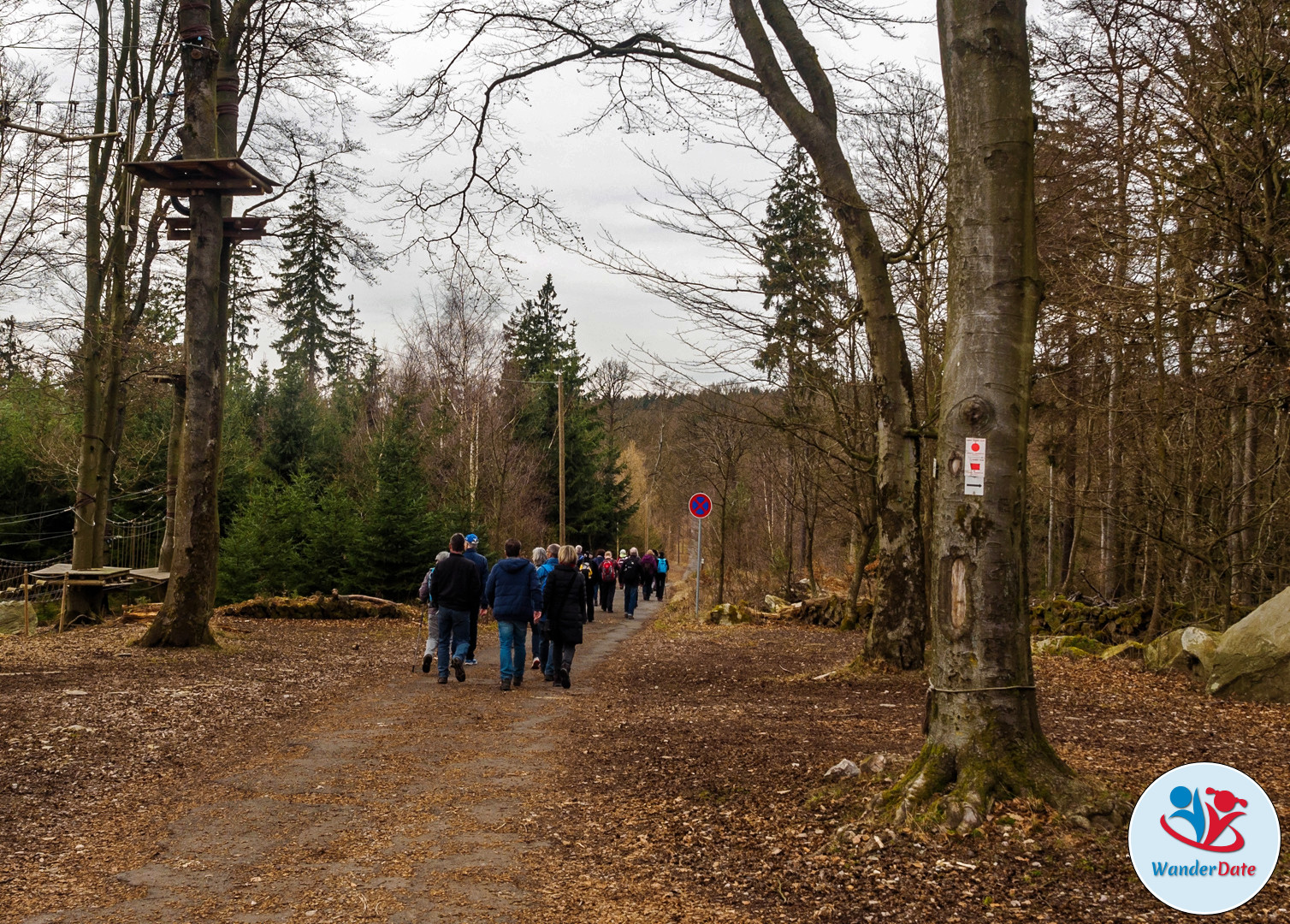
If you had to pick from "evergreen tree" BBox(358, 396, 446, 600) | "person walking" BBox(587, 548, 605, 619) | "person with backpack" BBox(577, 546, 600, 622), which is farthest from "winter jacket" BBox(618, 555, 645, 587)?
"evergreen tree" BBox(358, 396, 446, 600)

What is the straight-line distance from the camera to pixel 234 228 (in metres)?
14.8

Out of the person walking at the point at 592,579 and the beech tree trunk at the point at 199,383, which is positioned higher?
the beech tree trunk at the point at 199,383

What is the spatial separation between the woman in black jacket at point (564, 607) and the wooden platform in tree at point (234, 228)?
683cm

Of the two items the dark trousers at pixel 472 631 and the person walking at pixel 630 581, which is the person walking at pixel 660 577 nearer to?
the person walking at pixel 630 581

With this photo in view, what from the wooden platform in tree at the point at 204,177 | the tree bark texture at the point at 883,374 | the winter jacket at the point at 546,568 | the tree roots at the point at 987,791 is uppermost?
the wooden platform in tree at the point at 204,177

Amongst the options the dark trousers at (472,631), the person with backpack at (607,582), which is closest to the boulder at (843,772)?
the dark trousers at (472,631)

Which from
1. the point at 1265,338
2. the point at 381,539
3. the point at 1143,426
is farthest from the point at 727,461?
the point at 1265,338

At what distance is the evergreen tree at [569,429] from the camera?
1699 inches

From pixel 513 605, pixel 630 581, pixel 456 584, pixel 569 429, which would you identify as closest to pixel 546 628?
pixel 513 605

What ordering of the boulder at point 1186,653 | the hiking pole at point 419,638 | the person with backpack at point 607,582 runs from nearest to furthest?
the boulder at point 1186,653 → the hiking pole at point 419,638 → the person with backpack at point 607,582

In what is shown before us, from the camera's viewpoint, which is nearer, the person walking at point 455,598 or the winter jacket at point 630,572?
the person walking at point 455,598

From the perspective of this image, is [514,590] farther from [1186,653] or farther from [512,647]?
[1186,653]

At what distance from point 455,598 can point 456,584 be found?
0.17m

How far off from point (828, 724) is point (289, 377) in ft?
97.0
